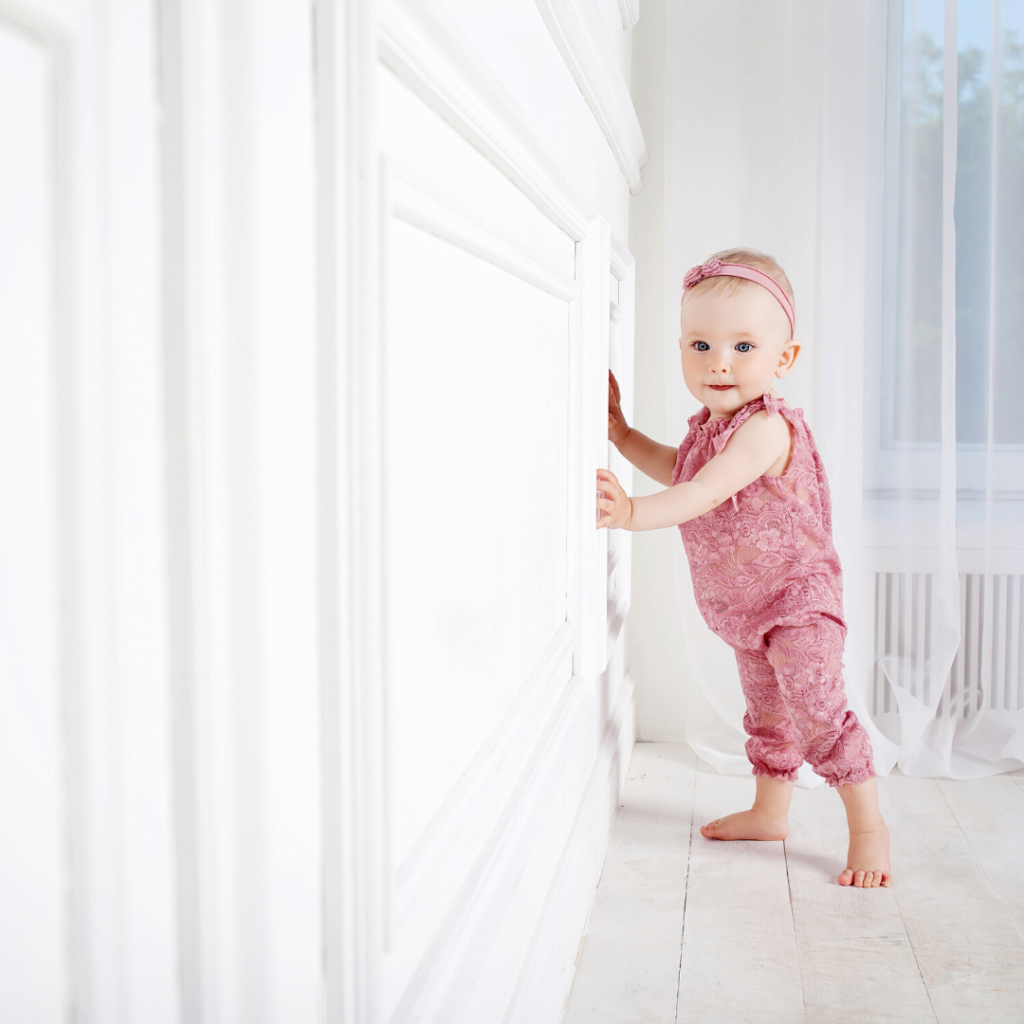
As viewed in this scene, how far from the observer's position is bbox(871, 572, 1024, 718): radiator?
195 centimetres

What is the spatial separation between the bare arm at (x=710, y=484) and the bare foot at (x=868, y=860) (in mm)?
587

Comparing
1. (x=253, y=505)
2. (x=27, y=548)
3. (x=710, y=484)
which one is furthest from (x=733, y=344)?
(x=27, y=548)

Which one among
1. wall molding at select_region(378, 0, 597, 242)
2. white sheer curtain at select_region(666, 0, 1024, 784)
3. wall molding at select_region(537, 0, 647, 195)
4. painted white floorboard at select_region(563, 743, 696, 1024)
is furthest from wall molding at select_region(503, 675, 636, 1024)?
wall molding at select_region(537, 0, 647, 195)

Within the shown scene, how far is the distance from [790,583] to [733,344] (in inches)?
15.7

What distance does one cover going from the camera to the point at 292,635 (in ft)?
1.40

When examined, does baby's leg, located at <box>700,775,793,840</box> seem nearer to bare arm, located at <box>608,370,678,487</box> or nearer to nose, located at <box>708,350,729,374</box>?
bare arm, located at <box>608,370,678,487</box>

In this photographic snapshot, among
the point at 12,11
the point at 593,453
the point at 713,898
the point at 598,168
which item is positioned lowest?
the point at 713,898

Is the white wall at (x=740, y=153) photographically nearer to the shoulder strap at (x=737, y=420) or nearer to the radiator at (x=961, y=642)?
the radiator at (x=961, y=642)

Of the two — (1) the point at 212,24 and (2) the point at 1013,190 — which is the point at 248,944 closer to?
(1) the point at 212,24

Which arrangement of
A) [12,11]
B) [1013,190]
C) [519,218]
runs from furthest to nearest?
[1013,190]
[519,218]
[12,11]

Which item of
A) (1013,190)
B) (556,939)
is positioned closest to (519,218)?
(556,939)

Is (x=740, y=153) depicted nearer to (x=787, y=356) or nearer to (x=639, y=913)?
(x=787, y=356)

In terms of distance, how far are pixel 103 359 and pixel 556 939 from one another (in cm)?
97

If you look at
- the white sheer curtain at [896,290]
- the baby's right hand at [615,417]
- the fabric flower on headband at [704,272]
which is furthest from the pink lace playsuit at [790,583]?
Result: the white sheer curtain at [896,290]
